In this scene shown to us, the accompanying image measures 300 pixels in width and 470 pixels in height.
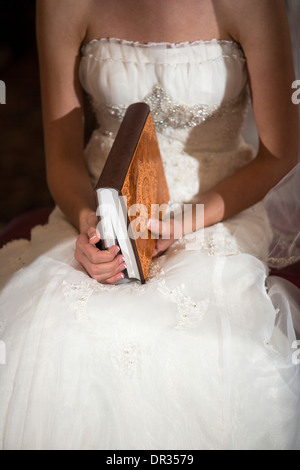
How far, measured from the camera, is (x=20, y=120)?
315 centimetres

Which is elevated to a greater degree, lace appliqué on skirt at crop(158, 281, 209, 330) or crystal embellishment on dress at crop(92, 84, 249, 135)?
crystal embellishment on dress at crop(92, 84, 249, 135)

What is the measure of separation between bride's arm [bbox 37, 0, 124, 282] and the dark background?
1185mm

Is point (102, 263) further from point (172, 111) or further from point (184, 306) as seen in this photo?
point (172, 111)

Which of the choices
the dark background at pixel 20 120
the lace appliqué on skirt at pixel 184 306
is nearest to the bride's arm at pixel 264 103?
the lace appliqué on skirt at pixel 184 306

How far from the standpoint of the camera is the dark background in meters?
2.57

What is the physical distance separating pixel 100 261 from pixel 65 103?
0.54 meters

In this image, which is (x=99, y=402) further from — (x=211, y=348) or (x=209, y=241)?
(x=209, y=241)

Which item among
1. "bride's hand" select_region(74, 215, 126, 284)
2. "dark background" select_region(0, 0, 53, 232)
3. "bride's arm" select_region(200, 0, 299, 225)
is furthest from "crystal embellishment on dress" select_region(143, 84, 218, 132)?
"dark background" select_region(0, 0, 53, 232)

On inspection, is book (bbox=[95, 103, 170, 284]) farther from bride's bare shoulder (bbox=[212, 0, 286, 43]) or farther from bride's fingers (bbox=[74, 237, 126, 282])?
bride's bare shoulder (bbox=[212, 0, 286, 43])

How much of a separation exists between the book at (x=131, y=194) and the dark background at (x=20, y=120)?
4.97 ft

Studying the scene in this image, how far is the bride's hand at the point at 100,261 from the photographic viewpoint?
0.89 metres

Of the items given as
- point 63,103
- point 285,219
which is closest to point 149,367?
point 285,219

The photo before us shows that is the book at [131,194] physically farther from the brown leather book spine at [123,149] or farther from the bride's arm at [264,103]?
the bride's arm at [264,103]
